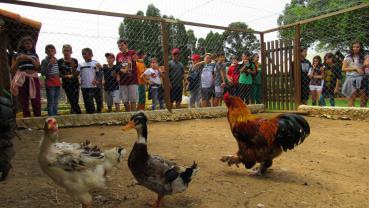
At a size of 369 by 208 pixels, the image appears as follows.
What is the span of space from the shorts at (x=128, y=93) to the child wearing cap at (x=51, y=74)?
1.53 m

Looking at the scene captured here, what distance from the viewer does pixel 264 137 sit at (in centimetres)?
408

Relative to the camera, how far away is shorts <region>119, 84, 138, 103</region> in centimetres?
816

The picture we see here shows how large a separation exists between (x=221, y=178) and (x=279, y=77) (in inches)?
271

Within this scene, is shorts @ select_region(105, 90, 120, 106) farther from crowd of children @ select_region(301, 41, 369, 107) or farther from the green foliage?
crowd of children @ select_region(301, 41, 369, 107)

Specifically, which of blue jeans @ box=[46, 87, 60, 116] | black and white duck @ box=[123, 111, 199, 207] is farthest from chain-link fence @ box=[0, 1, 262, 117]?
black and white duck @ box=[123, 111, 199, 207]

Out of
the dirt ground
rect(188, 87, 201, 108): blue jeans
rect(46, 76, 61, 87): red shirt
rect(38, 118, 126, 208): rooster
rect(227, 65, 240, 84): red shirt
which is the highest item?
rect(227, 65, 240, 84): red shirt

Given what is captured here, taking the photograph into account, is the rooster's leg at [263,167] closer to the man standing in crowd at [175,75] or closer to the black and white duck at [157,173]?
the black and white duck at [157,173]

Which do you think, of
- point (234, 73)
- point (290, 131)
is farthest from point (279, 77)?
point (290, 131)

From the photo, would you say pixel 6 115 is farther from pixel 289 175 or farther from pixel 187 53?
pixel 187 53

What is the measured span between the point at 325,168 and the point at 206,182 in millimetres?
1760

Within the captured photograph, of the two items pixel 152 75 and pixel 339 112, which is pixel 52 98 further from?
pixel 339 112

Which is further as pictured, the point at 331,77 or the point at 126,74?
the point at 331,77

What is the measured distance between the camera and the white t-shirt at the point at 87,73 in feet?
25.3

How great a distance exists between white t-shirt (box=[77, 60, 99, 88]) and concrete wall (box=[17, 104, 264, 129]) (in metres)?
0.78
